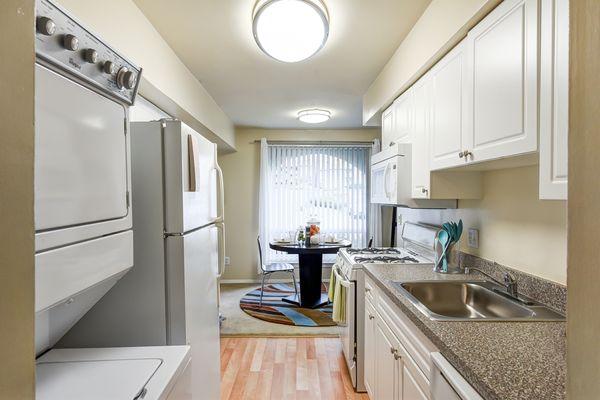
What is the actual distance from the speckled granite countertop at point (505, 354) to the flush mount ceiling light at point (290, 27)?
159cm

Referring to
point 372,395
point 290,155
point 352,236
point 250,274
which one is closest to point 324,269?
point 352,236

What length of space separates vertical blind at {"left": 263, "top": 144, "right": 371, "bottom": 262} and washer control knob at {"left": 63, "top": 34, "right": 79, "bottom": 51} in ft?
14.3

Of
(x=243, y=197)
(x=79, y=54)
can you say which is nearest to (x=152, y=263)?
(x=79, y=54)

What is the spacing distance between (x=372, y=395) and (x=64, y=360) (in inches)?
67.0

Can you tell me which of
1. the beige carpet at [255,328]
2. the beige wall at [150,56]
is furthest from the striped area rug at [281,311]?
the beige wall at [150,56]

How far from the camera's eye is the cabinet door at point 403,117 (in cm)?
231

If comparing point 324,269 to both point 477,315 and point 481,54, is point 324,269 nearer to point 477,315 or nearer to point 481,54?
point 477,315

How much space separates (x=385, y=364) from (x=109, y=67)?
1835 mm

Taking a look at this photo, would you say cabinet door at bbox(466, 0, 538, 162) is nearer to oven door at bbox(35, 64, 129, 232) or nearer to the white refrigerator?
the white refrigerator

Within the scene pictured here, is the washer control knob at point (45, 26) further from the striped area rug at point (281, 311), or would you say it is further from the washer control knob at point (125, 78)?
the striped area rug at point (281, 311)

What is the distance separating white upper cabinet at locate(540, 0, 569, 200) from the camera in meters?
0.97

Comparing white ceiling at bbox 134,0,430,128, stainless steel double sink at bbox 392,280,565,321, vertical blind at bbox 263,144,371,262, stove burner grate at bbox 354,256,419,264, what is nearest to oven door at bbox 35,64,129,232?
white ceiling at bbox 134,0,430,128

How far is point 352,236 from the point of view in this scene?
5195 millimetres

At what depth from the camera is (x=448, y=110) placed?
67.6 inches
